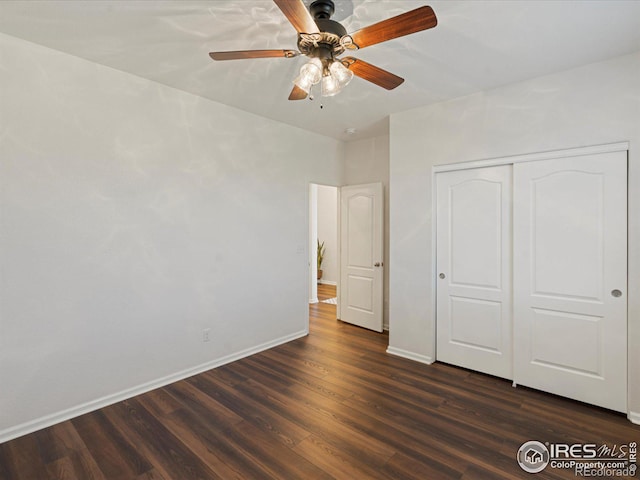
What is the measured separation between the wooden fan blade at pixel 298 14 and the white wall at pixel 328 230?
6.47 m

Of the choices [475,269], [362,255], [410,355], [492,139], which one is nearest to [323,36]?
[492,139]

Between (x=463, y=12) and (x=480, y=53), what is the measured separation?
0.55 metres

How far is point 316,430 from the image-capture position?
7.47 feet

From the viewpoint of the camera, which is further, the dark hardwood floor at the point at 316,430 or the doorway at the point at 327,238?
the doorway at the point at 327,238

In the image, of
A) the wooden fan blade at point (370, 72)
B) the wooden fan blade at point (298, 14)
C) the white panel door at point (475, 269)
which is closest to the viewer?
the wooden fan blade at point (298, 14)

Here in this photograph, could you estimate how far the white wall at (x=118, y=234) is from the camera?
88.6 inches

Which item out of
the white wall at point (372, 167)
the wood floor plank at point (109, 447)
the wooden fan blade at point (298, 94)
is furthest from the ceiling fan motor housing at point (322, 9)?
the white wall at point (372, 167)

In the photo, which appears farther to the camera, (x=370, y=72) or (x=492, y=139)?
(x=492, y=139)

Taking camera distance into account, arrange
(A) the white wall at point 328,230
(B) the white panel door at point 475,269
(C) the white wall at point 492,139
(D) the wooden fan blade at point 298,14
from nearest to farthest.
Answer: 1. (D) the wooden fan blade at point 298,14
2. (C) the white wall at point 492,139
3. (B) the white panel door at point 475,269
4. (A) the white wall at point 328,230

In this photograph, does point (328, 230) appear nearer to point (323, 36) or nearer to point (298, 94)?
point (298, 94)

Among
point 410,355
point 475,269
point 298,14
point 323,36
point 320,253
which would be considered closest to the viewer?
point 298,14

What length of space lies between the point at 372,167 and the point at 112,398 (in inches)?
153

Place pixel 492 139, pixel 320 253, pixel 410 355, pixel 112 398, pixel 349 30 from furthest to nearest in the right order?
1. pixel 320 253
2. pixel 410 355
3. pixel 492 139
4. pixel 112 398
5. pixel 349 30

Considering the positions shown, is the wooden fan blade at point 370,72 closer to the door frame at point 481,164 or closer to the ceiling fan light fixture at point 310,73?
the ceiling fan light fixture at point 310,73
